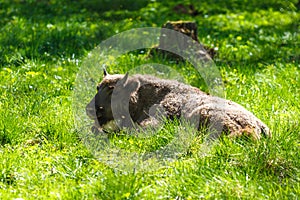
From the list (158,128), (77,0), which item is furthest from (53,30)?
(158,128)

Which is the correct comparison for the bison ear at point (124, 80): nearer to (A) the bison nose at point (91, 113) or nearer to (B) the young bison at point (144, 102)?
(B) the young bison at point (144, 102)

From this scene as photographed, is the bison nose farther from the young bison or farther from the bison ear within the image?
the bison ear

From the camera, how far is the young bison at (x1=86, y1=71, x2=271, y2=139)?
220 inches

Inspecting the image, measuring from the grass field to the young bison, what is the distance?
265 mm

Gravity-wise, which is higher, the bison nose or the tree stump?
the tree stump

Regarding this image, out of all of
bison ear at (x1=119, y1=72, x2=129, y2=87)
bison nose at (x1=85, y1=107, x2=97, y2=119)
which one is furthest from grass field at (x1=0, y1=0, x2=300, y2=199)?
bison ear at (x1=119, y1=72, x2=129, y2=87)

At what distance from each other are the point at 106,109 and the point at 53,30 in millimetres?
3890

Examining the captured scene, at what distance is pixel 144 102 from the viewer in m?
6.03

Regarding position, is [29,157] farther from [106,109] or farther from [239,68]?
[239,68]

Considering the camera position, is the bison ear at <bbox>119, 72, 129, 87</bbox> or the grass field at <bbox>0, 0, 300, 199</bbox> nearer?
the grass field at <bbox>0, 0, 300, 199</bbox>

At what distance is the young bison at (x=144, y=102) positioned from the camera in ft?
18.4

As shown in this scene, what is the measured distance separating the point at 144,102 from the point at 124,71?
66.6 inches

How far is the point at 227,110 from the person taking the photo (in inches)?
208

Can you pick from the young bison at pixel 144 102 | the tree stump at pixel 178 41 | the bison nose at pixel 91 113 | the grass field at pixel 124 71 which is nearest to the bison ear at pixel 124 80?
the young bison at pixel 144 102
